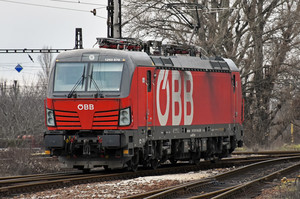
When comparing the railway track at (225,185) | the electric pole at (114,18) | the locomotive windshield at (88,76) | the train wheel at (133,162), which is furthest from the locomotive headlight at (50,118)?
the electric pole at (114,18)

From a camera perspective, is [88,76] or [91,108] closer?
[91,108]

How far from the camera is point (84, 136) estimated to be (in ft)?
59.3

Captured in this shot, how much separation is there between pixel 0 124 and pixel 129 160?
622 inches

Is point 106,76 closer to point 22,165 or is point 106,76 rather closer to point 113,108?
point 113,108

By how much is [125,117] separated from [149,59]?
7.28ft

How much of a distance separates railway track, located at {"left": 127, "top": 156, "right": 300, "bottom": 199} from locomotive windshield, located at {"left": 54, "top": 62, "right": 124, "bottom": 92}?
3.69 m

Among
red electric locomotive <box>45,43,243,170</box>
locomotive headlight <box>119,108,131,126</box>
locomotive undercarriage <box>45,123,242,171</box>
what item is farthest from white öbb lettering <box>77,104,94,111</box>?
locomotive headlight <box>119,108,131,126</box>

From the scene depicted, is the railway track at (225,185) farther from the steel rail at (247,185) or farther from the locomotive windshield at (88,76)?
the locomotive windshield at (88,76)

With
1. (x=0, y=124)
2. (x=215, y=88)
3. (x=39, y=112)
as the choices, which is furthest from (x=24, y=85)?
(x=215, y=88)

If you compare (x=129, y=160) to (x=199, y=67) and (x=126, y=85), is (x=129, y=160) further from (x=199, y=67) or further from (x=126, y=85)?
(x=199, y=67)

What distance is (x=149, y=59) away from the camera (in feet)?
63.0

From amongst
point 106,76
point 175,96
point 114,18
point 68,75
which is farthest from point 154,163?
point 114,18

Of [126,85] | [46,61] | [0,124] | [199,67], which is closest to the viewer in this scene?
[126,85]

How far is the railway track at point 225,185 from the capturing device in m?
13.9
